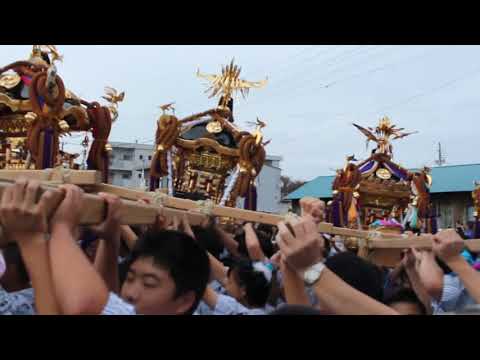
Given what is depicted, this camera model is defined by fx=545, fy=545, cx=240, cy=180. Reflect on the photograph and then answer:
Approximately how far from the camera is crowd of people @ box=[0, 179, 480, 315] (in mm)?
1396

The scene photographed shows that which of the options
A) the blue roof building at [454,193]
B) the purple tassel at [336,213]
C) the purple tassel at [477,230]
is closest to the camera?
the purple tassel at [477,230]

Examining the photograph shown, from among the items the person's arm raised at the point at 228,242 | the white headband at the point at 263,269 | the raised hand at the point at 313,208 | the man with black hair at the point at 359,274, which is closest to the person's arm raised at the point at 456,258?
the man with black hair at the point at 359,274

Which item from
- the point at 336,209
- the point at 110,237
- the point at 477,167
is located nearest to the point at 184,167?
the point at 336,209

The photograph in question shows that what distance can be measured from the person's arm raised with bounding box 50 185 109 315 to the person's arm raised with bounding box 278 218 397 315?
540 millimetres

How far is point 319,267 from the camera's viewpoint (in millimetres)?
1604

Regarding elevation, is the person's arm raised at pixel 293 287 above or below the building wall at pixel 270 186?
below

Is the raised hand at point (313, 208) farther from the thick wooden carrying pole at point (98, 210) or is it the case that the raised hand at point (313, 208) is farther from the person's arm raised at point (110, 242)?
the person's arm raised at point (110, 242)

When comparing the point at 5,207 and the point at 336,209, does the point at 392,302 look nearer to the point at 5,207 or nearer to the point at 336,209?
the point at 5,207

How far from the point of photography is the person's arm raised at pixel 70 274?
130cm

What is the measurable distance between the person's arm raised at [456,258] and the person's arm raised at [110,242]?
1218 mm

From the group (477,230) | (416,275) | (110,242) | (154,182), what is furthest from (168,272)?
(477,230)

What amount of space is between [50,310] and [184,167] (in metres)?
7.29

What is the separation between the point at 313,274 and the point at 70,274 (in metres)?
0.68

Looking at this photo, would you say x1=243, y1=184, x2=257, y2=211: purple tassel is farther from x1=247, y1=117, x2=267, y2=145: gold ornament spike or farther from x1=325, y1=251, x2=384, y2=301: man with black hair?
x1=325, y1=251, x2=384, y2=301: man with black hair
